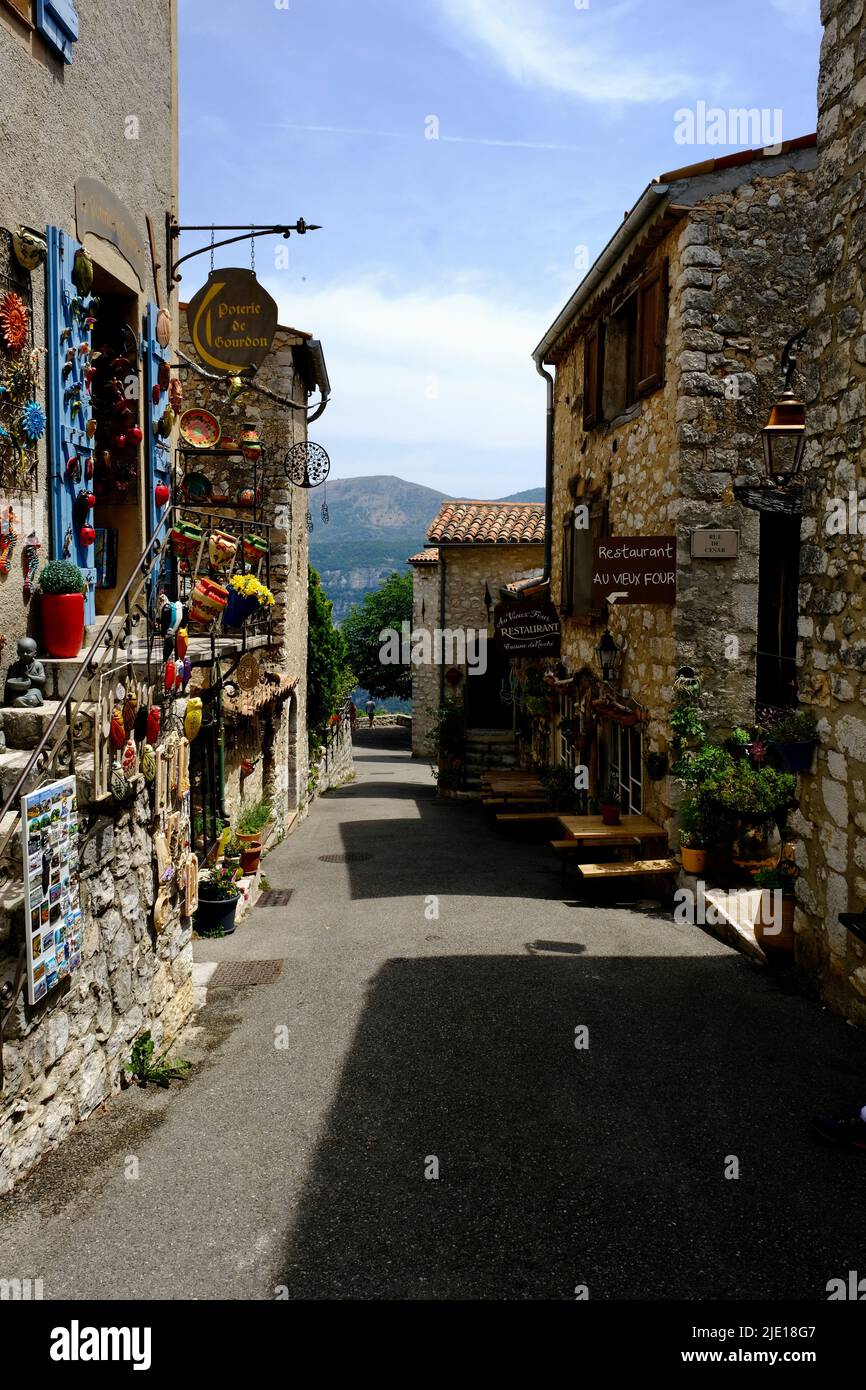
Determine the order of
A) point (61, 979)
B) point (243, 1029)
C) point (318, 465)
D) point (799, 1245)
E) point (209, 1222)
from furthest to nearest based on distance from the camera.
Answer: point (318, 465)
point (243, 1029)
point (61, 979)
point (209, 1222)
point (799, 1245)

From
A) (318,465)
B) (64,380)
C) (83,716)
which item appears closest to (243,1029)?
(83,716)

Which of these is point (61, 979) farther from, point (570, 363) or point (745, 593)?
point (570, 363)

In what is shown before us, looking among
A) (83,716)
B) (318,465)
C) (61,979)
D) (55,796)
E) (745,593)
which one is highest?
(318,465)

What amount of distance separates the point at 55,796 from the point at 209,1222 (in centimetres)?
210

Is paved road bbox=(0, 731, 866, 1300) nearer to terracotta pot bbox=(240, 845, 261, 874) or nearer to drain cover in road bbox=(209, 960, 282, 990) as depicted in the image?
drain cover in road bbox=(209, 960, 282, 990)

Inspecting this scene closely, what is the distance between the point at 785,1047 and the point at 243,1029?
363 cm

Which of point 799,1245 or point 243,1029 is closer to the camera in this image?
point 799,1245

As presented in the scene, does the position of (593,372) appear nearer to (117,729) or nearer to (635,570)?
(635,570)

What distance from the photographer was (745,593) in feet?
32.2

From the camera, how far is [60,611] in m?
5.68

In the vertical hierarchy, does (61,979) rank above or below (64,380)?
below
